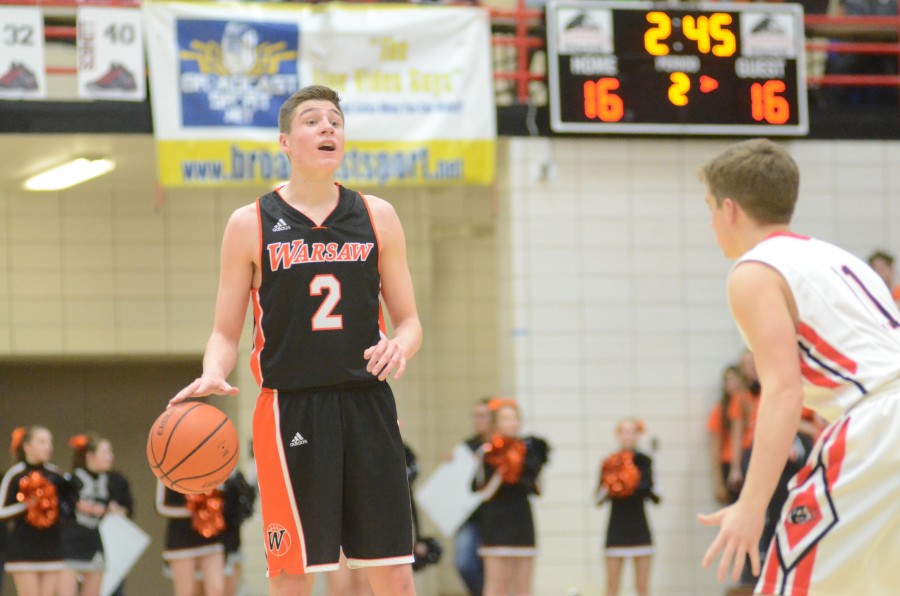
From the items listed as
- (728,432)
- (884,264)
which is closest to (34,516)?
(728,432)

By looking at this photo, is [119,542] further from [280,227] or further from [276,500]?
[280,227]

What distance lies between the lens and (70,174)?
1135 cm

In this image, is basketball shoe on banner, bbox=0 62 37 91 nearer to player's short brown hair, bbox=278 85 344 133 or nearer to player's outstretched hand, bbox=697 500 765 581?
player's short brown hair, bbox=278 85 344 133

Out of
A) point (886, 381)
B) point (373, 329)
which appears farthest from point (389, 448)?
point (886, 381)

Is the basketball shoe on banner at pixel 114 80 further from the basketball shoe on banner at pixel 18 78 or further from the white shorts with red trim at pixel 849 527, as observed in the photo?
the white shorts with red trim at pixel 849 527

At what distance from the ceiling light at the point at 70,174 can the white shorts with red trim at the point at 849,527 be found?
29.2ft

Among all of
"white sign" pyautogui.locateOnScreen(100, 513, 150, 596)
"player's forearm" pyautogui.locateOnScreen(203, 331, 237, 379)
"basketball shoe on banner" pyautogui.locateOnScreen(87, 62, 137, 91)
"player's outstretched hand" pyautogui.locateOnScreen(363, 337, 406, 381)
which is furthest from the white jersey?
"white sign" pyautogui.locateOnScreen(100, 513, 150, 596)

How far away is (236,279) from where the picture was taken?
4.05m

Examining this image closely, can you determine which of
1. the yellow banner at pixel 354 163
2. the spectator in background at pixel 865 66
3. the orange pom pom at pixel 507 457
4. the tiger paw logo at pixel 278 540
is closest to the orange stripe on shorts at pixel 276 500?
the tiger paw logo at pixel 278 540

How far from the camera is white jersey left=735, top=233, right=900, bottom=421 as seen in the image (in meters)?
3.07

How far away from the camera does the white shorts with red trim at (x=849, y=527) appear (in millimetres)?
2930

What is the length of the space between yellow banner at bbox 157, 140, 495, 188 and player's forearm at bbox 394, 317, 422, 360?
5770 mm

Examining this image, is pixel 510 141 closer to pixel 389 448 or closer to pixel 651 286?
pixel 651 286

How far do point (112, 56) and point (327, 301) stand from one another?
20.7 feet
